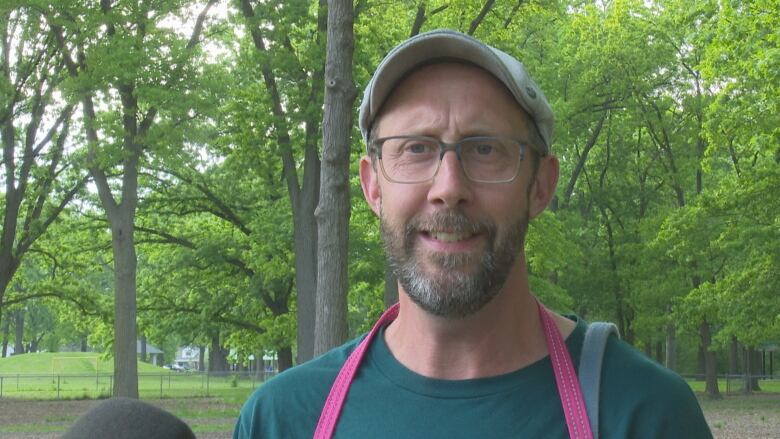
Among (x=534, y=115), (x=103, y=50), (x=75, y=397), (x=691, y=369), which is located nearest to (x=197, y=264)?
(x=75, y=397)

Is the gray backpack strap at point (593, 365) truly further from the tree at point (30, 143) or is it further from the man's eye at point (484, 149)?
the tree at point (30, 143)

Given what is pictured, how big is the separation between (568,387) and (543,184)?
473 millimetres

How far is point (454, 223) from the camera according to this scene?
1.93 metres

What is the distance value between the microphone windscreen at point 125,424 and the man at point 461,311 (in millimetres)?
473

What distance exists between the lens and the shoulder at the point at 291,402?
2059 mm

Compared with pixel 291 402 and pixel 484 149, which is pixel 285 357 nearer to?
pixel 291 402

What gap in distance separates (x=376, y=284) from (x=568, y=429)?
27888mm

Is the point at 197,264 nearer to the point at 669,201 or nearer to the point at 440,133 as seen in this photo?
the point at 669,201

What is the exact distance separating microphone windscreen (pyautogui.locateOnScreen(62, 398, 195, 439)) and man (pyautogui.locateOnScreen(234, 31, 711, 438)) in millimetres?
473

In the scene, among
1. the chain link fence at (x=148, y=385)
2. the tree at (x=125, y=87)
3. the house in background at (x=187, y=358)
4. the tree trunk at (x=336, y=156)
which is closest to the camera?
the tree trunk at (x=336, y=156)

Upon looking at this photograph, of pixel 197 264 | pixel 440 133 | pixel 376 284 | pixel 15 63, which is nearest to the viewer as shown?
pixel 440 133

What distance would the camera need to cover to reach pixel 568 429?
1.84m

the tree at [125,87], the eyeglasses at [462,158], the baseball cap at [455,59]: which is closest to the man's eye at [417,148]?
the eyeglasses at [462,158]

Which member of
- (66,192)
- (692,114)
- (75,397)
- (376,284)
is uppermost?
(692,114)
